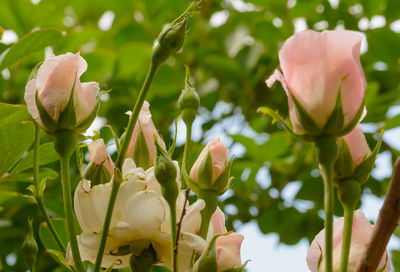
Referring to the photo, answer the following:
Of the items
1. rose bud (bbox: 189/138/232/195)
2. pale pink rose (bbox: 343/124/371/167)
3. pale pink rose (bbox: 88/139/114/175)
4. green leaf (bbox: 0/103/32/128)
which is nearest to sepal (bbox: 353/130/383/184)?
pale pink rose (bbox: 343/124/371/167)

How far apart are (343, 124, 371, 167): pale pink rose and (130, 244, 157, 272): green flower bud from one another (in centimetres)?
18

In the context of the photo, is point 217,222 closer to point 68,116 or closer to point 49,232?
point 68,116

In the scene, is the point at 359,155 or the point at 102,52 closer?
the point at 359,155

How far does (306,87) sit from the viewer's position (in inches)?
16.3

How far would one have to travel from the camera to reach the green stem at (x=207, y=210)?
0.47 metres

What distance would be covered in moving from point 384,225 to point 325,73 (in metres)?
0.13

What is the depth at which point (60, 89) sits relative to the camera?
0.47m

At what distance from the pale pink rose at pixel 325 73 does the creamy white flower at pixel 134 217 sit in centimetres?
12

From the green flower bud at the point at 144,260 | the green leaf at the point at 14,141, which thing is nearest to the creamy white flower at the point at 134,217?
the green flower bud at the point at 144,260

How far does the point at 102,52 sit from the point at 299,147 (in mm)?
562

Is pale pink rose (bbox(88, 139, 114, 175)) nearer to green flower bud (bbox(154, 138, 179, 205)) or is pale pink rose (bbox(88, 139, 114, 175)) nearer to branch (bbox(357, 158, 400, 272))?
green flower bud (bbox(154, 138, 179, 205))

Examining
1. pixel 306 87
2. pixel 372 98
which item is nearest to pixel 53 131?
pixel 306 87

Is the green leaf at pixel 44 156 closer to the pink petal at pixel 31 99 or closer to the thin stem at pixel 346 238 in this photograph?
the pink petal at pixel 31 99

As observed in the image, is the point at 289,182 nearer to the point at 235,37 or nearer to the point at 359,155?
the point at 235,37
